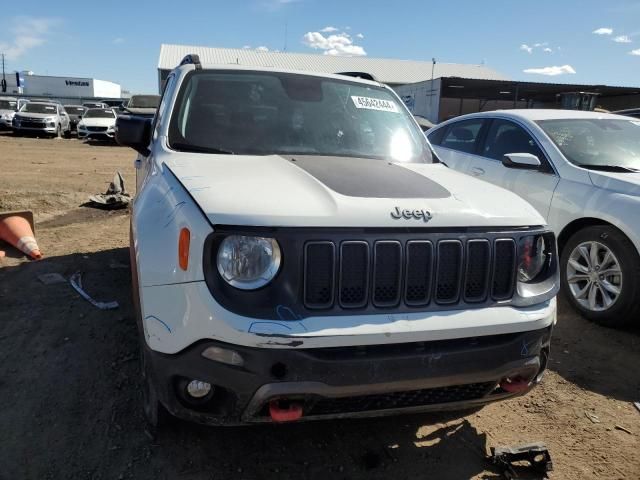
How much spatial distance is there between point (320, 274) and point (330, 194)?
15.1 inches

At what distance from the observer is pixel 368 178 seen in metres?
2.59

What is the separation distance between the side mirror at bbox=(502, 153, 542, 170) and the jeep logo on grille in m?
2.91

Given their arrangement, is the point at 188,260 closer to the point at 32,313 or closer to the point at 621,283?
the point at 32,313

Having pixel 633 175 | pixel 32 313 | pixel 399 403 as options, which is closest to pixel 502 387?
pixel 399 403

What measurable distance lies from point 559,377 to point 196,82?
3182 mm

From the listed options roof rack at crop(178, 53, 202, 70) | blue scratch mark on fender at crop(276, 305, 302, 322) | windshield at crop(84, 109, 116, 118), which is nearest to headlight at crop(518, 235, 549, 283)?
blue scratch mark on fender at crop(276, 305, 302, 322)

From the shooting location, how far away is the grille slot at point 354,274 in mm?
2107

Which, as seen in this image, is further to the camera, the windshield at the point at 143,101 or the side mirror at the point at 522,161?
the windshield at the point at 143,101

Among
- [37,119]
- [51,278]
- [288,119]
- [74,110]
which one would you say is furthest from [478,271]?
[74,110]

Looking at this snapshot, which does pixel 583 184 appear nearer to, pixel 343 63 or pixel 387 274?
pixel 387 274

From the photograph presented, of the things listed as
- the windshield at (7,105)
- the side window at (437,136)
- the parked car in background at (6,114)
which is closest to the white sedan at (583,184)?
the side window at (437,136)

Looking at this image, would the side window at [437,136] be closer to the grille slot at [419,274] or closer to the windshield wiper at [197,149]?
the windshield wiper at [197,149]

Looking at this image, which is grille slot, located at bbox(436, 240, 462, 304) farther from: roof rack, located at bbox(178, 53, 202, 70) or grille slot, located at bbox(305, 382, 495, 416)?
roof rack, located at bbox(178, 53, 202, 70)

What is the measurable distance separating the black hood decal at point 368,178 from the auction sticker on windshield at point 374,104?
2.57 feet
